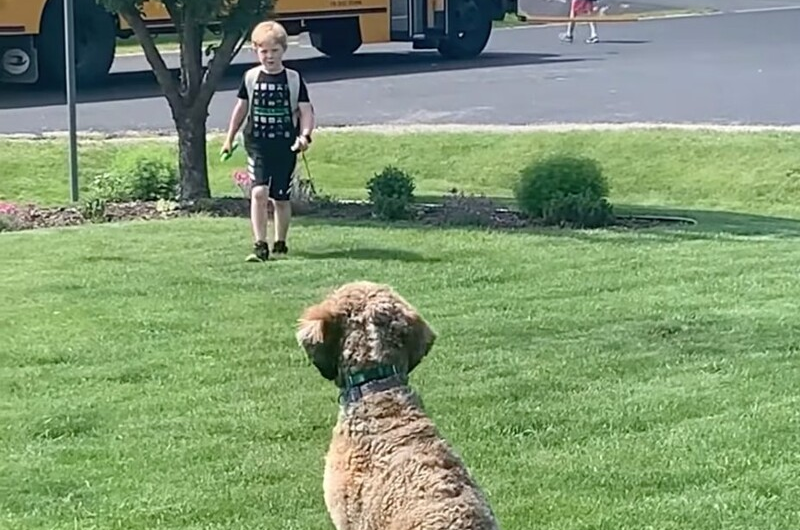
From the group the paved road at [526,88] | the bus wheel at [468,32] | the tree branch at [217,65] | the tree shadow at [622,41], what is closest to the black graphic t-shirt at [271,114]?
the tree branch at [217,65]

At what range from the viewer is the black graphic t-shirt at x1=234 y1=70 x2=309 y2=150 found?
10273mm

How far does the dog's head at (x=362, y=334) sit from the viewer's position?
3.86 m

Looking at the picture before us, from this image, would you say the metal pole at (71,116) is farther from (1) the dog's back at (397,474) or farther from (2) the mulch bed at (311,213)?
(1) the dog's back at (397,474)

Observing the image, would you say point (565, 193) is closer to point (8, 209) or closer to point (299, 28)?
point (8, 209)

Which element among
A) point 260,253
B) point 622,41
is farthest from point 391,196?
point 622,41

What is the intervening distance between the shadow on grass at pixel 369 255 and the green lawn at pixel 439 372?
4 cm

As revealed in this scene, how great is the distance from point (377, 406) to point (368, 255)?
21.0 ft

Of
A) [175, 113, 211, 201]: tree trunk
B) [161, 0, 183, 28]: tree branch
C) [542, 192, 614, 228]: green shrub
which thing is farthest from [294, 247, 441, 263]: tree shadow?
[161, 0, 183, 28]: tree branch

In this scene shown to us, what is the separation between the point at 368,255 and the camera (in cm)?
1029

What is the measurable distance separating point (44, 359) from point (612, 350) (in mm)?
2590

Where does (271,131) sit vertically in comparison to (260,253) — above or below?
A: above

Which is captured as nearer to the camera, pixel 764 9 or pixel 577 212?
pixel 577 212

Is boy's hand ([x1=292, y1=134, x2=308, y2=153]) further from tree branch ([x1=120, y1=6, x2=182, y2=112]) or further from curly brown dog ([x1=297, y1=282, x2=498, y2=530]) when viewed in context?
curly brown dog ([x1=297, y1=282, x2=498, y2=530])

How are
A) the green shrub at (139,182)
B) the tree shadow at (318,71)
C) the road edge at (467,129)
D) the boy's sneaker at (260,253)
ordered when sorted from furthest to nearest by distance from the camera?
the tree shadow at (318,71)
the road edge at (467,129)
the green shrub at (139,182)
the boy's sneaker at (260,253)
